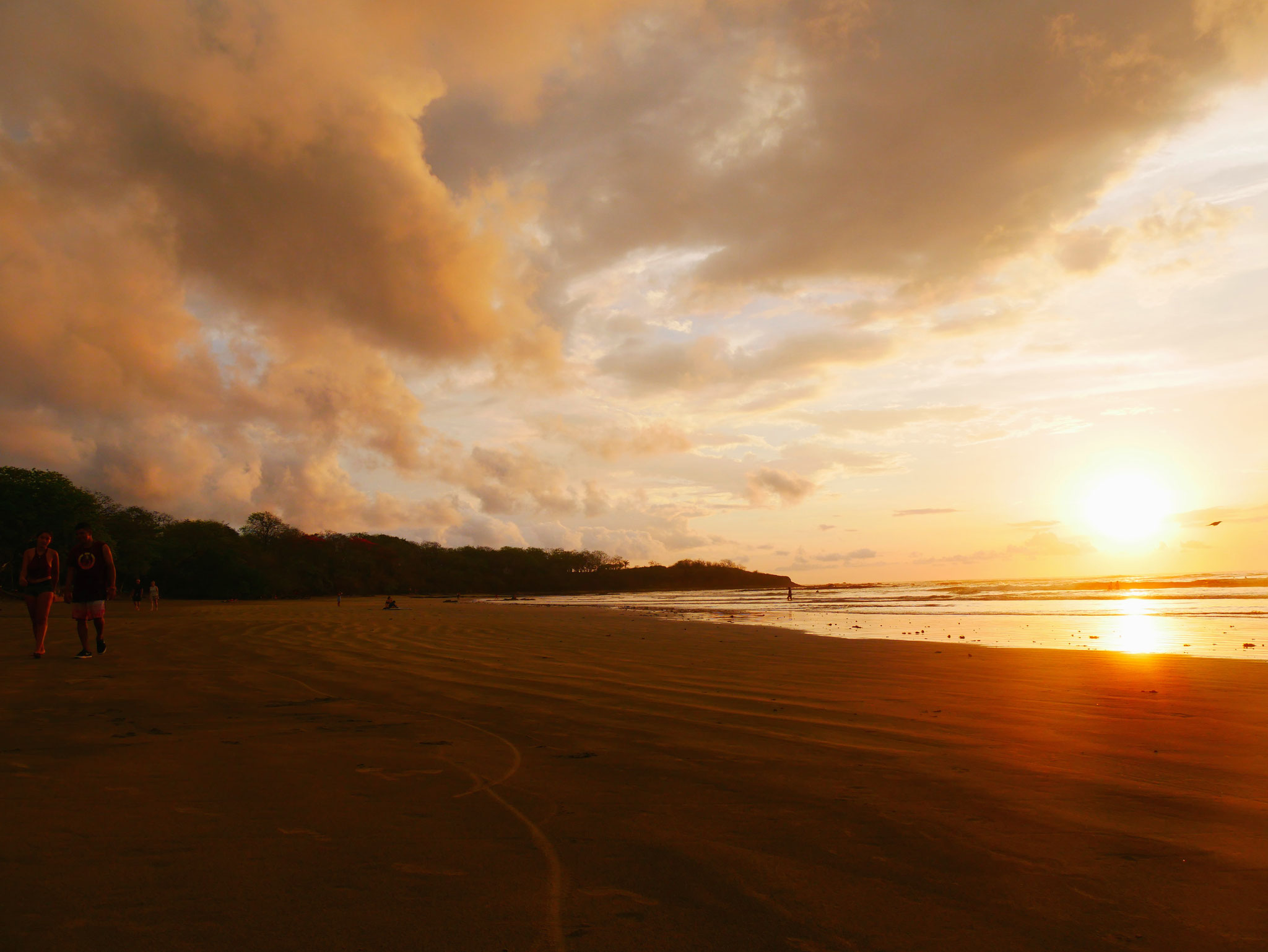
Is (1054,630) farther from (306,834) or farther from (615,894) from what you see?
(306,834)

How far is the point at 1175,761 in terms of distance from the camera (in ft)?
13.6

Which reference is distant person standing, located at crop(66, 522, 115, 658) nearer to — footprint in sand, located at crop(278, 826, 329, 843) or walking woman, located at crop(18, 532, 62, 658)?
walking woman, located at crop(18, 532, 62, 658)

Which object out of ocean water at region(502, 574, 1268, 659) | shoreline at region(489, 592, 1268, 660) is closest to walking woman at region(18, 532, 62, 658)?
shoreline at region(489, 592, 1268, 660)

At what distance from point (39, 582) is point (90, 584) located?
562mm

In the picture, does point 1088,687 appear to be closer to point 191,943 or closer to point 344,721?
point 344,721

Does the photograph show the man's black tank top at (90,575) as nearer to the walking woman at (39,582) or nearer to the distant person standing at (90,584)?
the distant person standing at (90,584)

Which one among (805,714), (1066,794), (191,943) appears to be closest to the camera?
(191,943)

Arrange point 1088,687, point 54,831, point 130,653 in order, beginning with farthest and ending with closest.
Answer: point 130,653 < point 1088,687 < point 54,831

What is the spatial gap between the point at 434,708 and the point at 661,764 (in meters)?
2.51

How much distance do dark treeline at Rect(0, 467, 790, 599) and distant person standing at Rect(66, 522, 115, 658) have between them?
5.00 metres

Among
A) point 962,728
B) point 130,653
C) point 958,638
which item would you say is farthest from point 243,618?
point 962,728

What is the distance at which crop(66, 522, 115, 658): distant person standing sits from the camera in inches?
366

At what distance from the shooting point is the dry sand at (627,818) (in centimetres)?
220

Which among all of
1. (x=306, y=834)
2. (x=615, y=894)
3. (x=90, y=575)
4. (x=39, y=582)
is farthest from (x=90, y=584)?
(x=615, y=894)
